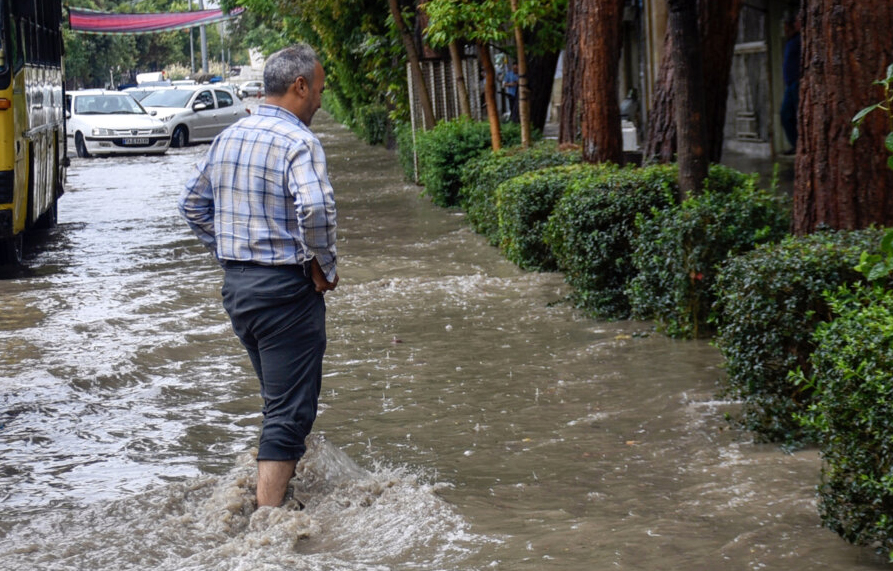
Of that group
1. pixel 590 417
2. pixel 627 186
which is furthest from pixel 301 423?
pixel 627 186

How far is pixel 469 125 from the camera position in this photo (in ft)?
56.7

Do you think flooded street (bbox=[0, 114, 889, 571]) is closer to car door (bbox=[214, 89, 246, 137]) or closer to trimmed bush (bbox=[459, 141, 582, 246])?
trimmed bush (bbox=[459, 141, 582, 246])

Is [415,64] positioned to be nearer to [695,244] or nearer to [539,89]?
[539,89]

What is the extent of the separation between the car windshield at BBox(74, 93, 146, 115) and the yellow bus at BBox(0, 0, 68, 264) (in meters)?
15.6

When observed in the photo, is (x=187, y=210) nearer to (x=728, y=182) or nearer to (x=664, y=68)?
(x=728, y=182)

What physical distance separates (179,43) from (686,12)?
343 ft

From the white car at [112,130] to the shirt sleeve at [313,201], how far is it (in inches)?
1091

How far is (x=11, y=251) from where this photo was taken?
13688mm

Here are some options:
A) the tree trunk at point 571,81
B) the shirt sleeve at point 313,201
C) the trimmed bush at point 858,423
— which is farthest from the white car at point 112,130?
the trimmed bush at point 858,423

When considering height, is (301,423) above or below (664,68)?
below

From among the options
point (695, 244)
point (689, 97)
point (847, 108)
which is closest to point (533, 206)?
point (689, 97)

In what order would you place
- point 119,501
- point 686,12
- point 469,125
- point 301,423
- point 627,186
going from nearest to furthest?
point 301,423 → point 119,501 → point 686,12 → point 627,186 → point 469,125

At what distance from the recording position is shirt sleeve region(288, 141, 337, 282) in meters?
4.86

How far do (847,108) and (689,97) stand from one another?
2.18 m
